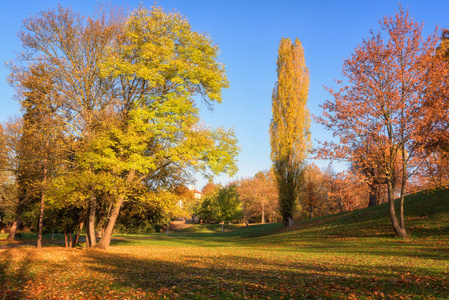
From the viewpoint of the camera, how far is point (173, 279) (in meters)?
8.55

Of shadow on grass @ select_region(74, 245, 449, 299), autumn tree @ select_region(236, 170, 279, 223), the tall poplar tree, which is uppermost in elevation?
the tall poplar tree

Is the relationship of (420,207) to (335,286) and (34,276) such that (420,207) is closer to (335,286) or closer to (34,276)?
(335,286)

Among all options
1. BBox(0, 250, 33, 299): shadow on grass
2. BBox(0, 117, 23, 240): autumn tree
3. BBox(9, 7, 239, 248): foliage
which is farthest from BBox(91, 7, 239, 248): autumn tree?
BBox(0, 117, 23, 240): autumn tree

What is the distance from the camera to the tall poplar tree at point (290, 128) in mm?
35875

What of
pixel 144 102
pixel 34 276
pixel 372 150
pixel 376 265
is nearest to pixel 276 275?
pixel 376 265

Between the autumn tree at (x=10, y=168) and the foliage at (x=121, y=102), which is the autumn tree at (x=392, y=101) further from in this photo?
the autumn tree at (x=10, y=168)

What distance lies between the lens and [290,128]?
35938 mm

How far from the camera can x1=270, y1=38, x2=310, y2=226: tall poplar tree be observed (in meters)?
35.9

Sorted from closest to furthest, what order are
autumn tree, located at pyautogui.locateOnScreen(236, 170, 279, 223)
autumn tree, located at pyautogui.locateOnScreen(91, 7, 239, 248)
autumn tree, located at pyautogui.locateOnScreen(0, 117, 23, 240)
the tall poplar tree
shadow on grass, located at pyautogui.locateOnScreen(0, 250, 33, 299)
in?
shadow on grass, located at pyautogui.locateOnScreen(0, 250, 33, 299)
autumn tree, located at pyautogui.locateOnScreen(91, 7, 239, 248)
autumn tree, located at pyautogui.locateOnScreen(0, 117, 23, 240)
the tall poplar tree
autumn tree, located at pyautogui.locateOnScreen(236, 170, 279, 223)

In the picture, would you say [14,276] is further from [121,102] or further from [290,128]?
[290,128]

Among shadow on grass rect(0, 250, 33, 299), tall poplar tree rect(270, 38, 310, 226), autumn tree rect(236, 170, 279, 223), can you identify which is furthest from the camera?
autumn tree rect(236, 170, 279, 223)

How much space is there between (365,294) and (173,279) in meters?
4.82

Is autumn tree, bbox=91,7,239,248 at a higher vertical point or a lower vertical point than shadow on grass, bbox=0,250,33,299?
higher

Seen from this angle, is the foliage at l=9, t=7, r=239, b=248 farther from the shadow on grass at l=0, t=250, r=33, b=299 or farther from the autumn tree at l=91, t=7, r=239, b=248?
the shadow on grass at l=0, t=250, r=33, b=299
